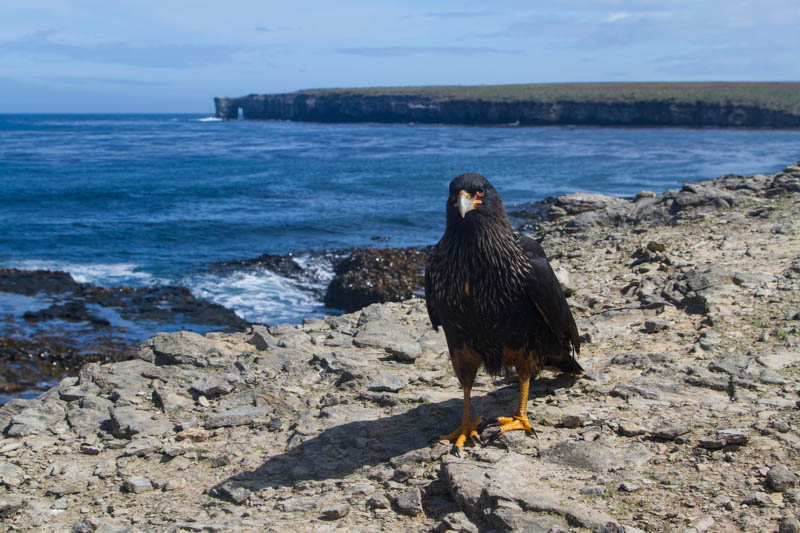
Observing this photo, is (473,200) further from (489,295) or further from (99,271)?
(99,271)

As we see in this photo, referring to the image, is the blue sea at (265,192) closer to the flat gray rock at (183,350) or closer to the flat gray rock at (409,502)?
the flat gray rock at (183,350)

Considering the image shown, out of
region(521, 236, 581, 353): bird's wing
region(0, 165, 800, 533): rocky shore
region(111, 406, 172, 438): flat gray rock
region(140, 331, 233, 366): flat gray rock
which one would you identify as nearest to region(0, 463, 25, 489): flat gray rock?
region(0, 165, 800, 533): rocky shore

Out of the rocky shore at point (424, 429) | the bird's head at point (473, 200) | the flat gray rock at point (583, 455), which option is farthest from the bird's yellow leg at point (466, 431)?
the bird's head at point (473, 200)

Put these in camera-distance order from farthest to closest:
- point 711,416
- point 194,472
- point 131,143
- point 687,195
A: point 131,143 < point 687,195 < point 194,472 < point 711,416

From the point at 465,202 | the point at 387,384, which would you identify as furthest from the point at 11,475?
the point at 465,202

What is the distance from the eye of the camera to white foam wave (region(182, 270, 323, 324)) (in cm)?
1573

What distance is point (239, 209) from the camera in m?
31.8

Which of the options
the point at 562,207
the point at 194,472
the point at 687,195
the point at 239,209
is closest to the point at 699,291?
the point at 194,472

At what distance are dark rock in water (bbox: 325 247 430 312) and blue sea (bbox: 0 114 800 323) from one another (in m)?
0.69

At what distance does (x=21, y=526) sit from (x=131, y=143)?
80.9 meters

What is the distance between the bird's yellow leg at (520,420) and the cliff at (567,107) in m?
94.2

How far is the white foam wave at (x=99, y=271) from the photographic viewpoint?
19.3 metres

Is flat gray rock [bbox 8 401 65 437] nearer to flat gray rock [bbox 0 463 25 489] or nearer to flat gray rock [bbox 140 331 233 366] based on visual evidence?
flat gray rock [bbox 0 463 25 489]

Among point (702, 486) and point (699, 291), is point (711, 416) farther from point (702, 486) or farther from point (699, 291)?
point (699, 291)
